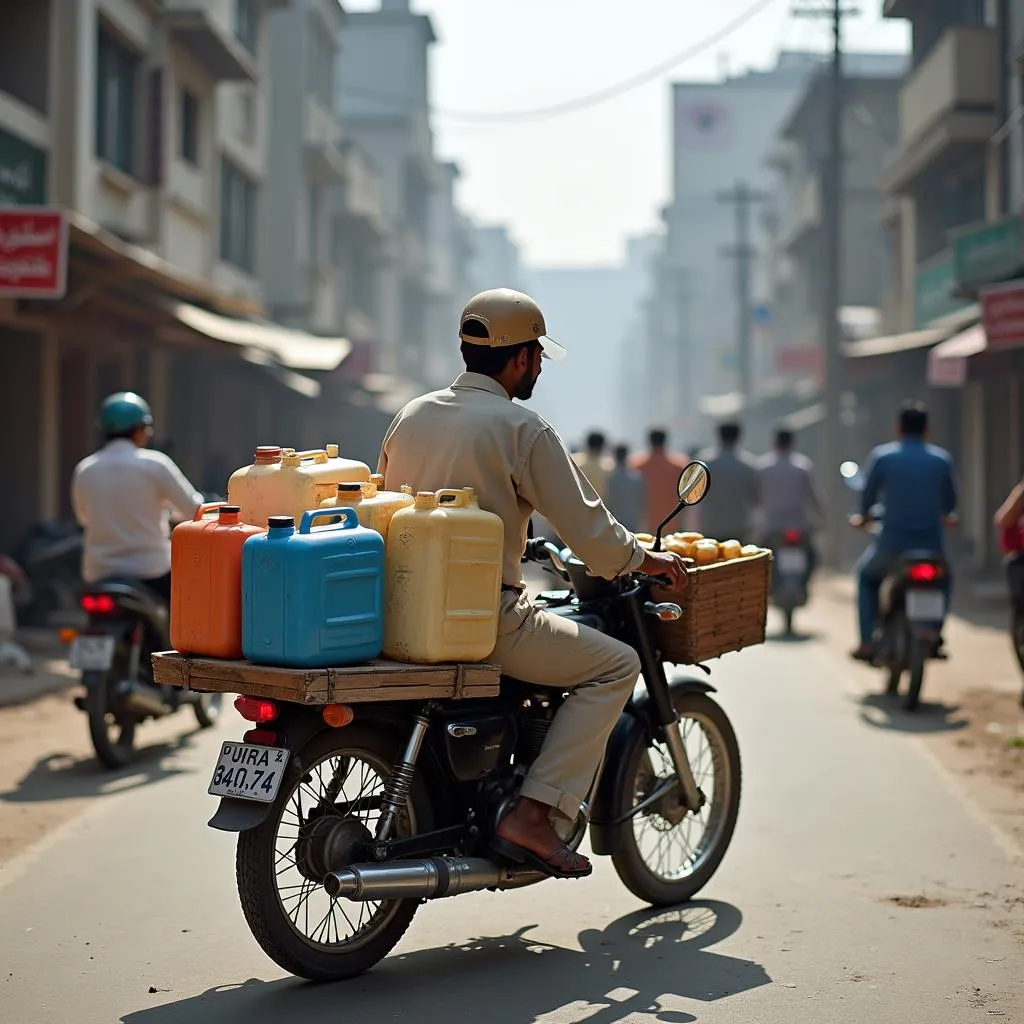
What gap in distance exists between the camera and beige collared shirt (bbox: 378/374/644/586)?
5.07 m

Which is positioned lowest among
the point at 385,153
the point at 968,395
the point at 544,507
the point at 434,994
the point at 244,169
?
the point at 434,994

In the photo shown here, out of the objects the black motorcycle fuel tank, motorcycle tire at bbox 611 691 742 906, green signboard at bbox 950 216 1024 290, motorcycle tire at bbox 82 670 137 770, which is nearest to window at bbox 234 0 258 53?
green signboard at bbox 950 216 1024 290

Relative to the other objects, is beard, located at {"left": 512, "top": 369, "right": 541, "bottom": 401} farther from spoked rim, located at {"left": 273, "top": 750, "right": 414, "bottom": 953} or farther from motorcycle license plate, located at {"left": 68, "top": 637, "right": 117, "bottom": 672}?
motorcycle license plate, located at {"left": 68, "top": 637, "right": 117, "bottom": 672}

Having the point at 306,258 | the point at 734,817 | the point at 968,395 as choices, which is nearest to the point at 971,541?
the point at 968,395

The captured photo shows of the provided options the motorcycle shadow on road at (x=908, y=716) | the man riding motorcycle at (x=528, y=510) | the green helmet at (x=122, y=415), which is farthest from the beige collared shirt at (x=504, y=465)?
the motorcycle shadow on road at (x=908, y=716)

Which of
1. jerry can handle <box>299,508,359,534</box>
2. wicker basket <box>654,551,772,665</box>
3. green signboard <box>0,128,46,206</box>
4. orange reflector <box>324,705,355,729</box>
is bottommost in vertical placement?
orange reflector <box>324,705,355,729</box>

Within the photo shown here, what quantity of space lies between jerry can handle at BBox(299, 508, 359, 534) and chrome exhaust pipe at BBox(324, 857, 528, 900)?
3.00ft

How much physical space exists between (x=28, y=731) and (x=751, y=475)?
8.09 m

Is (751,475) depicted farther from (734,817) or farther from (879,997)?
(879,997)

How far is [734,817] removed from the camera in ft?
20.7

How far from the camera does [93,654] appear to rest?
28.0ft

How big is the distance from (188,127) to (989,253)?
39.6ft

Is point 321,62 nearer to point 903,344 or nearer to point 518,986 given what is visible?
point 903,344

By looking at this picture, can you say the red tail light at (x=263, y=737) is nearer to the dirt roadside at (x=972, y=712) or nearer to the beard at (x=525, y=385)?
the beard at (x=525, y=385)
